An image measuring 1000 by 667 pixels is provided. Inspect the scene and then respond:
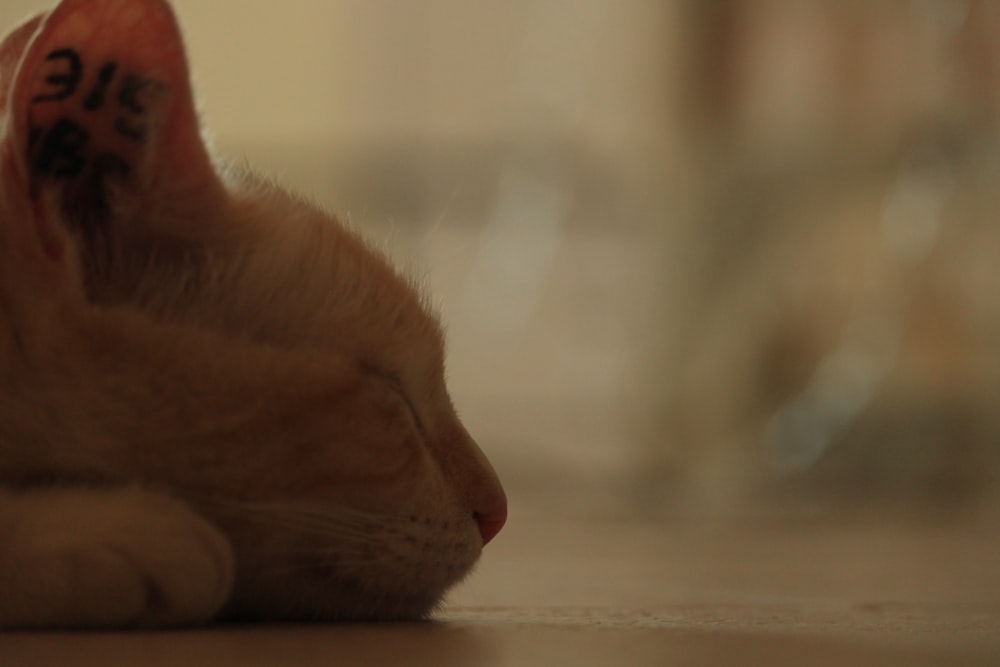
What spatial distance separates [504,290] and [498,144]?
39 cm

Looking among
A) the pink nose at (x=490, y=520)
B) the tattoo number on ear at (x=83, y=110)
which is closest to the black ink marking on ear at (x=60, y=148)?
the tattoo number on ear at (x=83, y=110)

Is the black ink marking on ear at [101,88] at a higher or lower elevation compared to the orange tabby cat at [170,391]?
higher

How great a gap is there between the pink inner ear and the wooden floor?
0.28 meters

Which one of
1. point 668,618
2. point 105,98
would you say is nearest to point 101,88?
point 105,98

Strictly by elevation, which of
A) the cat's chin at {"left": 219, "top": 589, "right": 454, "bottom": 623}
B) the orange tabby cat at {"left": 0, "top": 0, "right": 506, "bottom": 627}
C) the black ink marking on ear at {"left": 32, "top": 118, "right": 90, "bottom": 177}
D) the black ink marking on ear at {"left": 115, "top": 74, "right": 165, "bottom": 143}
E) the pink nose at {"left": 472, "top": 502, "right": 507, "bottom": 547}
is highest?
the black ink marking on ear at {"left": 115, "top": 74, "right": 165, "bottom": 143}

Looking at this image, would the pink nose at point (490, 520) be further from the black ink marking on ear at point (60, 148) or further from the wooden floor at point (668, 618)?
the black ink marking on ear at point (60, 148)

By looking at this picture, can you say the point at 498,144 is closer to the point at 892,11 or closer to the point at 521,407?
the point at 521,407

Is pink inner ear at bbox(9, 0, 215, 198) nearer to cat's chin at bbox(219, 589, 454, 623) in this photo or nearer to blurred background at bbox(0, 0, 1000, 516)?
cat's chin at bbox(219, 589, 454, 623)

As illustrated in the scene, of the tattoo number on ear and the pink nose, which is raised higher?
the tattoo number on ear

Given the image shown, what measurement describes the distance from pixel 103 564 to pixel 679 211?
258 centimetres

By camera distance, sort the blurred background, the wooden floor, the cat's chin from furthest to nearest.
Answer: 1. the blurred background
2. the cat's chin
3. the wooden floor

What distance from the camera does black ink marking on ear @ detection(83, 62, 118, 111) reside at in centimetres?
70

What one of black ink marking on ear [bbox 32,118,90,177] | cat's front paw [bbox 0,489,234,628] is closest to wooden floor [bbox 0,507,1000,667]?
cat's front paw [bbox 0,489,234,628]

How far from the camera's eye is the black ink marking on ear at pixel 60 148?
0.70 m
